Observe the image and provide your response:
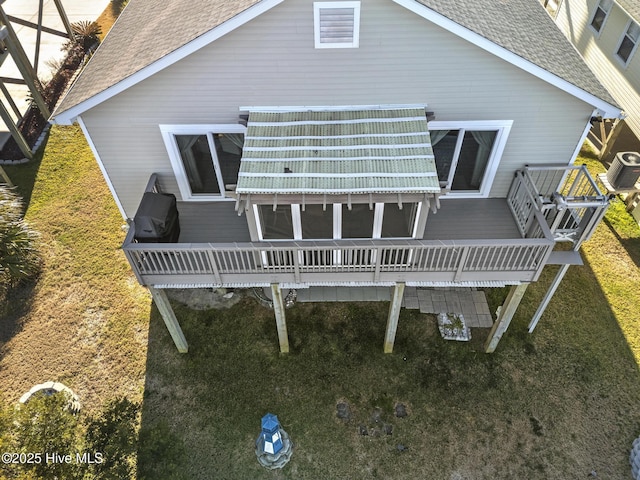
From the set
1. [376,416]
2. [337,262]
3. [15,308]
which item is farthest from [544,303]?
[15,308]

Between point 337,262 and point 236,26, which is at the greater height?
point 236,26

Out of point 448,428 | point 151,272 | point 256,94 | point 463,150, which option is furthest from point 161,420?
point 463,150

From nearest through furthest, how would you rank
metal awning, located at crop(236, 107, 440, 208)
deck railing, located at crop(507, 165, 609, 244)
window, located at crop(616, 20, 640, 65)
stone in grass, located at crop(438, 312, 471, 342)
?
1. metal awning, located at crop(236, 107, 440, 208)
2. deck railing, located at crop(507, 165, 609, 244)
3. stone in grass, located at crop(438, 312, 471, 342)
4. window, located at crop(616, 20, 640, 65)

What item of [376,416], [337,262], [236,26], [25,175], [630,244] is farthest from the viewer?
[25,175]

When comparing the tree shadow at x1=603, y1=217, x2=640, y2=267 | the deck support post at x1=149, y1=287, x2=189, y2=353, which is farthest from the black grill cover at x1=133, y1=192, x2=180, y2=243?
the tree shadow at x1=603, y1=217, x2=640, y2=267

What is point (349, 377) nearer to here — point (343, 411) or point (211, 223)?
point (343, 411)

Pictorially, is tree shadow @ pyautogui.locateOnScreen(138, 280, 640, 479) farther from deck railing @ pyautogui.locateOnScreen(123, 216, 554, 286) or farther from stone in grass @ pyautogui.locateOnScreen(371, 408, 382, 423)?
deck railing @ pyautogui.locateOnScreen(123, 216, 554, 286)

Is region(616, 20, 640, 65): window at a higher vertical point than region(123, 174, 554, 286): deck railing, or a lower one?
higher
